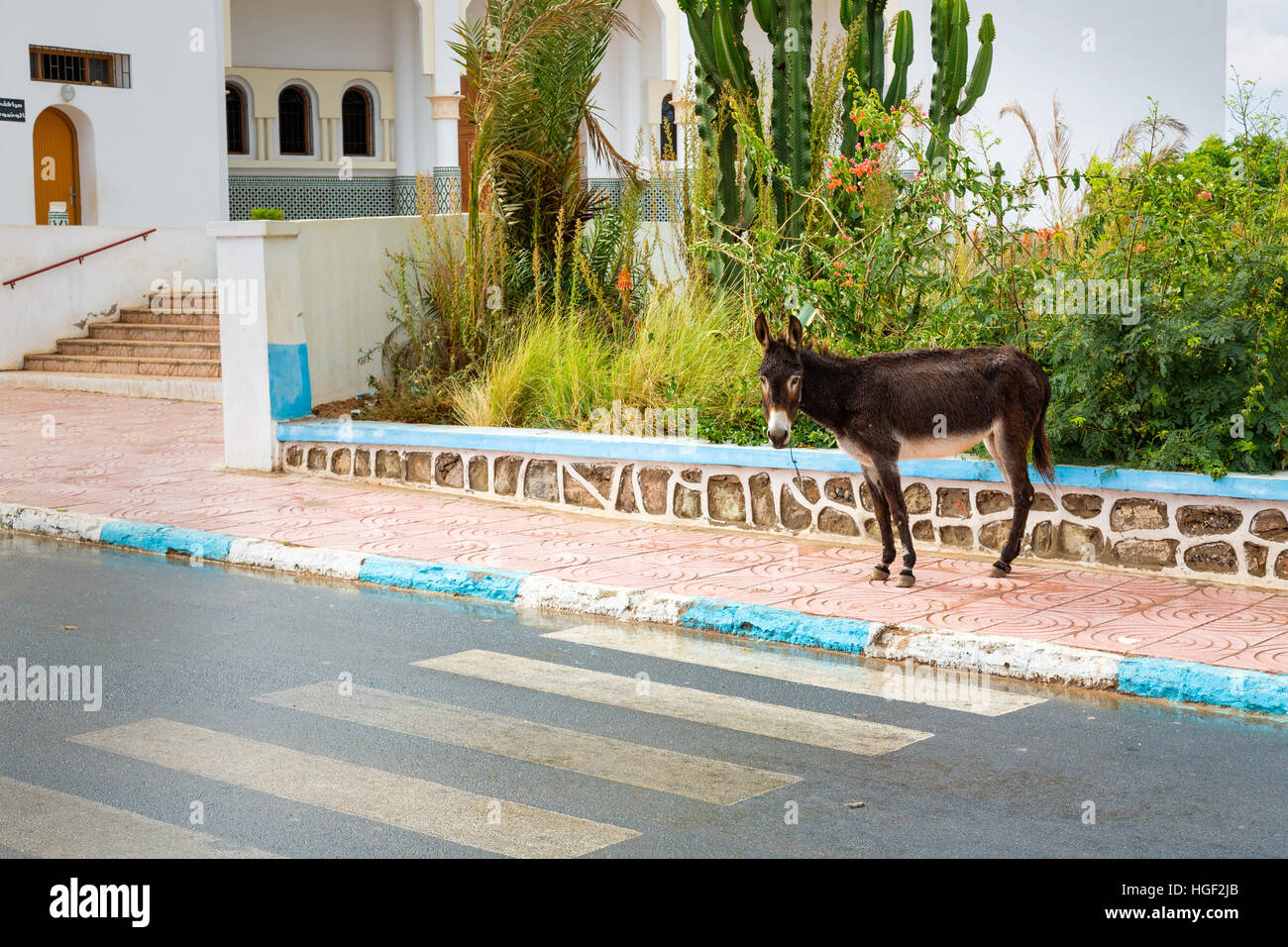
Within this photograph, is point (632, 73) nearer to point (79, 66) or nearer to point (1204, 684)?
point (79, 66)

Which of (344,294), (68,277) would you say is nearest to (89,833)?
(344,294)

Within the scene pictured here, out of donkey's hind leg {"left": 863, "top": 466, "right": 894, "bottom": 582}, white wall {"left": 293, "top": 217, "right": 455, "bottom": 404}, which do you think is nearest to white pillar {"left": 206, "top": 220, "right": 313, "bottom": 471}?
white wall {"left": 293, "top": 217, "right": 455, "bottom": 404}

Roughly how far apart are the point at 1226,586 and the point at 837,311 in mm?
3050

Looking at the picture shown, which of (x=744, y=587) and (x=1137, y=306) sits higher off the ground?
(x=1137, y=306)

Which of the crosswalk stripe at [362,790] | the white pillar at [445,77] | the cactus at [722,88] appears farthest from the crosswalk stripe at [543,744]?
the white pillar at [445,77]

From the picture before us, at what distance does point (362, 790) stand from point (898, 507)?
3739 mm

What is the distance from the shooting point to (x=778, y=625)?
750 centimetres

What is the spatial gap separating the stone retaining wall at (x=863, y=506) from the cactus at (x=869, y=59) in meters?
4.00

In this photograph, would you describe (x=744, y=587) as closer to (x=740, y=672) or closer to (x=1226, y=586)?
(x=740, y=672)

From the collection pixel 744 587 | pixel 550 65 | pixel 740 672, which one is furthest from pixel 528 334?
pixel 740 672

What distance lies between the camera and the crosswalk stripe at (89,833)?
4.55 meters

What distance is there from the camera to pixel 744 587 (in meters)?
8.16

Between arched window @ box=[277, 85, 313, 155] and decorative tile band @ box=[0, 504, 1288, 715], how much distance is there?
64.2 feet

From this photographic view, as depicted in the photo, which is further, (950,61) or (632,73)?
(632,73)
